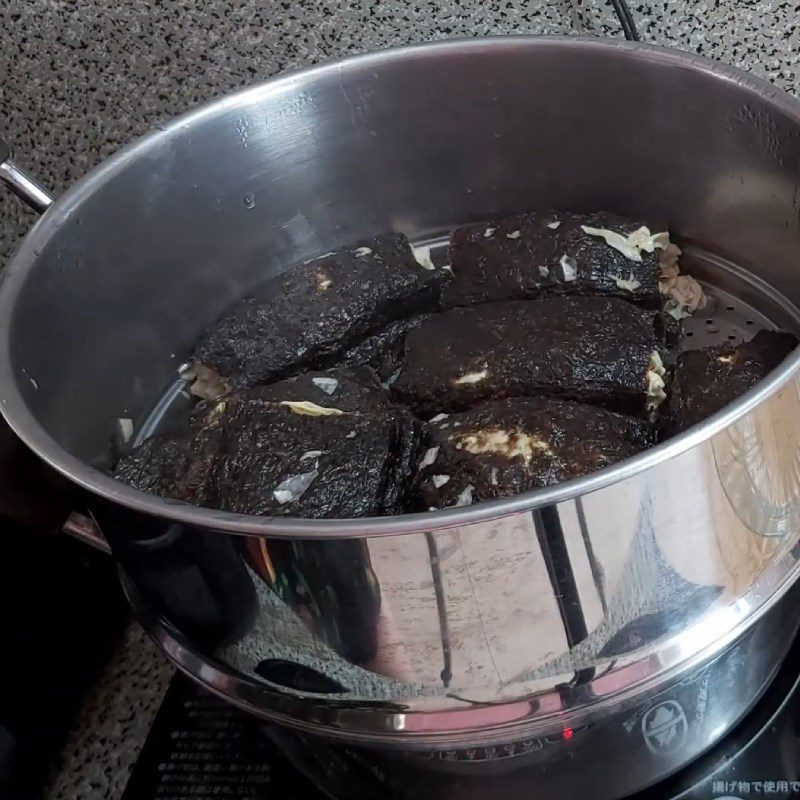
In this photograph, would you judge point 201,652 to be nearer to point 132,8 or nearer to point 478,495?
point 478,495

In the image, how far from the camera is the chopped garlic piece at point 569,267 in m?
0.89

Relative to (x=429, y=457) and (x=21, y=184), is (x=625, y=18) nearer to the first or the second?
(x=429, y=457)

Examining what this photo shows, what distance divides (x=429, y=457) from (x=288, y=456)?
123mm

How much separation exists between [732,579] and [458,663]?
195 mm

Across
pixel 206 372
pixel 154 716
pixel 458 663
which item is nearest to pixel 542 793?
pixel 458 663

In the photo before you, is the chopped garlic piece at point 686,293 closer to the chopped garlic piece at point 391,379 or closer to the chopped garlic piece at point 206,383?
the chopped garlic piece at point 391,379

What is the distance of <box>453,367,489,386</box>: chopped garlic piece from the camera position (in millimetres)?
818

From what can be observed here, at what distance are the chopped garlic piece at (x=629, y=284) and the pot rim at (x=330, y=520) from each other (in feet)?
0.68

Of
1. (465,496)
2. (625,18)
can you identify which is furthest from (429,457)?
(625,18)

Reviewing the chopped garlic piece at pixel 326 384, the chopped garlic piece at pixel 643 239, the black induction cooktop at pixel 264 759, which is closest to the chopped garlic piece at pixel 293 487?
the chopped garlic piece at pixel 326 384

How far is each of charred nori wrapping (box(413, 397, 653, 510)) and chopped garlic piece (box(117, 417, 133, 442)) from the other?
0.36m

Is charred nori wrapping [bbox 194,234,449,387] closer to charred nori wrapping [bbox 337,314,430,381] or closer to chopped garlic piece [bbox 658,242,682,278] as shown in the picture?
charred nori wrapping [bbox 337,314,430,381]

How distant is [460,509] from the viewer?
44cm

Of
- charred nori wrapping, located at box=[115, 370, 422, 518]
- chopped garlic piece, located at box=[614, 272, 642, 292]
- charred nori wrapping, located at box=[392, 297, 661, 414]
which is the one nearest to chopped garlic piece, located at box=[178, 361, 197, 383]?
charred nori wrapping, located at box=[115, 370, 422, 518]
